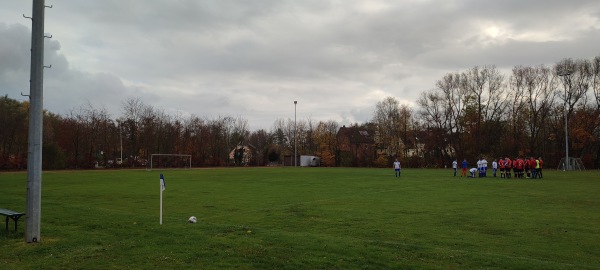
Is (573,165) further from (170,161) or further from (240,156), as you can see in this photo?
(170,161)

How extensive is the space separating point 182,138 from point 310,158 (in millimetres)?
26786

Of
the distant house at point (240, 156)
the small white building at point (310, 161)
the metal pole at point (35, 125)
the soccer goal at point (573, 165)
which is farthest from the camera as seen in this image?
the small white building at point (310, 161)

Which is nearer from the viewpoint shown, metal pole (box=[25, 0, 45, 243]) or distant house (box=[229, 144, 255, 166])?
metal pole (box=[25, 0, 45, 243])

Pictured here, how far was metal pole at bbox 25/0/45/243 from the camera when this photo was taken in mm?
9219

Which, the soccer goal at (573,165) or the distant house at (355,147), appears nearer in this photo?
the soccer goal at (573,165)

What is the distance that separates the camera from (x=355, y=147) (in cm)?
9925

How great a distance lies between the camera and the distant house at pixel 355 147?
8956cm

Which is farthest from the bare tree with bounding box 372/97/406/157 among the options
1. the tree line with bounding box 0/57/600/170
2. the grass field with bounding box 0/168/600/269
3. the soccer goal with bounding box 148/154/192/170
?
the grass field with bounding box 0/168/600/269

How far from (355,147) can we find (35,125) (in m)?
91.8

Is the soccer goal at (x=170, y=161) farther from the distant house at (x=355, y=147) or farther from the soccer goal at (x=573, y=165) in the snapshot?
the soccer goal at (x=573, y=165)

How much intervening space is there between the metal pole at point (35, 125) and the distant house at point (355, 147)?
80.5 metres

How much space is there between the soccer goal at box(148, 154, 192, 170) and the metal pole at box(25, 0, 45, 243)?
63.3 m

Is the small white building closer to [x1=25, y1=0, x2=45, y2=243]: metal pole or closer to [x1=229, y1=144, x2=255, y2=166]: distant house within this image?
[x1=229, y1=144, x2=255, y2=166]: distant house

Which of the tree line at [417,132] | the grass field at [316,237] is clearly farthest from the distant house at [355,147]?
the grass field at [316,237]
